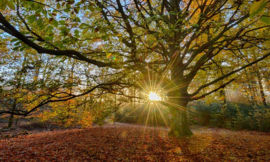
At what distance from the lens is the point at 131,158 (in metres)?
5.00

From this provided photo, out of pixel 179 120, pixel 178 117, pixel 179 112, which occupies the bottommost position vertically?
pixel 179 120

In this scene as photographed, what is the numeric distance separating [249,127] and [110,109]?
13957mm

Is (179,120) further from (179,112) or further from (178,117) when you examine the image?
(179,112)

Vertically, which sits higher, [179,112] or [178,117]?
[179,112]

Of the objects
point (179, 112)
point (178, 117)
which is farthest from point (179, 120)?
point (179, 112)

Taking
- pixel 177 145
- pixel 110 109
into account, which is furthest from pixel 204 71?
pixel 110 109

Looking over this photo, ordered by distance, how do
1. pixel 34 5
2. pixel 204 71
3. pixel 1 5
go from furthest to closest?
pixel 204 71 < pixel 34 5 < pixel 1 5

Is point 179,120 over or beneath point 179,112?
beneath

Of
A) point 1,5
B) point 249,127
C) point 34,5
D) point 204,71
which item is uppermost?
point 204,71

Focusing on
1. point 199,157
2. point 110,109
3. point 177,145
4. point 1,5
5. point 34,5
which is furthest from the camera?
point 110,109

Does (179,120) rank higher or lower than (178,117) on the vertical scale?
lower

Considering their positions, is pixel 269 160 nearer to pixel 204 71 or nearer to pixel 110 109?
pixel 204 71

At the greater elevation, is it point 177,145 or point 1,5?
point 1,5

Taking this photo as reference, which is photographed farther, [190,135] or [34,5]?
[190,135]
